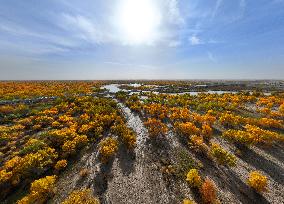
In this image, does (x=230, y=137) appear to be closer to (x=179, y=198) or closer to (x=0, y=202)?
(x=179, y=198)

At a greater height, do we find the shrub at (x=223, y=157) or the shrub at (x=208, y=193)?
the shrub at (x=223, y=157)

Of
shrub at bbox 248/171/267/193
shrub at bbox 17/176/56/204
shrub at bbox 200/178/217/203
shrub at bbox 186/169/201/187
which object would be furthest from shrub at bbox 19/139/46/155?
shrub at bbox 248/171/267/193

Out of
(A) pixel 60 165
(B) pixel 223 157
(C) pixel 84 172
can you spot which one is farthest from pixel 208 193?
(A) pixel 60 165

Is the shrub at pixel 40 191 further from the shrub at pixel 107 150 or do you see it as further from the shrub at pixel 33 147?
the shrub at pixel 33 147

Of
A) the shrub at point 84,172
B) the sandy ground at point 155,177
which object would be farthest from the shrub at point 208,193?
the shrub at point 84,172

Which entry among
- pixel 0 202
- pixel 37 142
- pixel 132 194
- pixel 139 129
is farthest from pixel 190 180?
pixel 37 142

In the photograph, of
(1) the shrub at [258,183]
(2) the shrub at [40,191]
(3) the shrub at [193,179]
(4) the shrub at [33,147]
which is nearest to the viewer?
(2) the shrub at [40,191]

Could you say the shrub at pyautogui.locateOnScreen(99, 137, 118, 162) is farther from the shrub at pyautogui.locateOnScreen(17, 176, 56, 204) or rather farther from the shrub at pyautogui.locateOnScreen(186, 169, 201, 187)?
the shrub at pyautogui.locateOnScreen(186, 169, 201, 187)

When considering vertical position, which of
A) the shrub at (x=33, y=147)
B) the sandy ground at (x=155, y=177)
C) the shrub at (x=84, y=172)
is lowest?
the sandy ground at (x=155, y=177)

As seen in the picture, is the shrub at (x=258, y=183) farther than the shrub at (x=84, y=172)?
No
